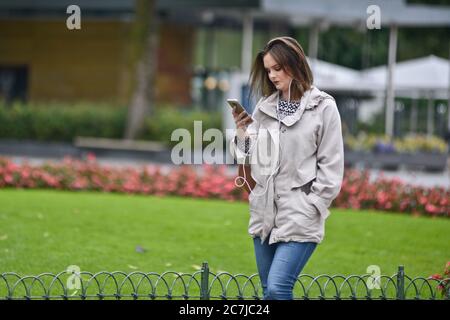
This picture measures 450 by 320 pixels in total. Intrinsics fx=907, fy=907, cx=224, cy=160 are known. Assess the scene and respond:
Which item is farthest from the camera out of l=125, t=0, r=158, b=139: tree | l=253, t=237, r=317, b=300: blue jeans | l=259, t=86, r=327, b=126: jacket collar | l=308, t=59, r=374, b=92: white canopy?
l=308, t=59, r=374, b=92: white canopy

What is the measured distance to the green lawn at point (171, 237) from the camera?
27.2 feet

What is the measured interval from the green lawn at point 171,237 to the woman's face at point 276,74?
10.7ft

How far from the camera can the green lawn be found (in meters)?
8.28

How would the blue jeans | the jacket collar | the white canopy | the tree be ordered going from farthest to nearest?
the white canopy, the tree, the jacket collar, the blue jeans

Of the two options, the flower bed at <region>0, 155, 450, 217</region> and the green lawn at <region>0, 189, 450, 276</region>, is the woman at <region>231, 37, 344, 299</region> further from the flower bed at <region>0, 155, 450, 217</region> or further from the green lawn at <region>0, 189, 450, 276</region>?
the flower bed at <region>0, 155, 450, 217</region>

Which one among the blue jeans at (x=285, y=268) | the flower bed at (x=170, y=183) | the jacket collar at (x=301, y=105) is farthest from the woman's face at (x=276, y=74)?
the flower bed at (x=170, y=183)

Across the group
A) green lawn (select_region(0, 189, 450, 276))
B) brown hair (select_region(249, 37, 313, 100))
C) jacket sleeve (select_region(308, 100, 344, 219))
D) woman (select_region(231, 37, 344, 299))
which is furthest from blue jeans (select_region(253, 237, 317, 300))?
green lawn (select_region(0, 189, 450, 276))

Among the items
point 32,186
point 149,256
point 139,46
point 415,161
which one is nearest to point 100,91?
point 139,46

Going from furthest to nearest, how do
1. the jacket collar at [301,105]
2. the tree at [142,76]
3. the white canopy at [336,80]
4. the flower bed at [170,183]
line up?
1. the white canopy at [336,80]
2. the tree at [142,76]
3. the flower bed at [170,183]
4. the jacket collar at [301,105]

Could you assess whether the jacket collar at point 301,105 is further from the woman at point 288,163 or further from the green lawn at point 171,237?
the green lawn at point 171,237

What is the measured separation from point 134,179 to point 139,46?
1027 centimetres

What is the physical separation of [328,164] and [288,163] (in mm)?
226
